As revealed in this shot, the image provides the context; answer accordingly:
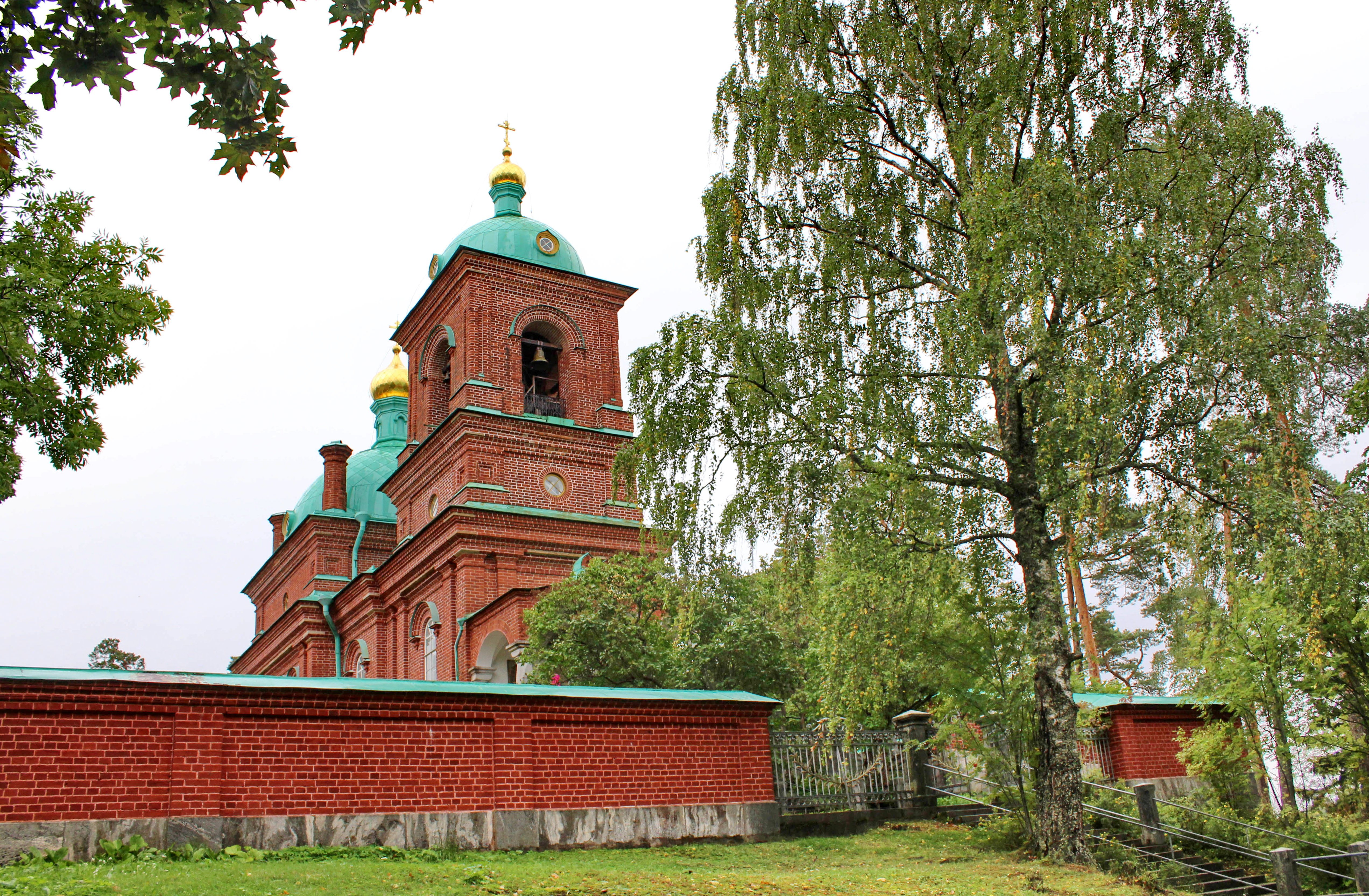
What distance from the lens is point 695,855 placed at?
31.8ft

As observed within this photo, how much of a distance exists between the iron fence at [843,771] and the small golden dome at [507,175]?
16.5 metres

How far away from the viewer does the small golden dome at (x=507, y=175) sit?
24.9 metres

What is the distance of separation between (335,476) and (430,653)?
443 inches

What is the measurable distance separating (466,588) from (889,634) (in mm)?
11065

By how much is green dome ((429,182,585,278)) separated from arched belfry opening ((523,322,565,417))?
4.83 ft

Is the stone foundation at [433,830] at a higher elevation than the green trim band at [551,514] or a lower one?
lower

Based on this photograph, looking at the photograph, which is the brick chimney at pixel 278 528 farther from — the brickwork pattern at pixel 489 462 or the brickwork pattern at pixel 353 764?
the brickwork pattern at pixel 353 764

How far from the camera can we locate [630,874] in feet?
25.6

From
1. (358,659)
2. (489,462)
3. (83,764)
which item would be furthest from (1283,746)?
(358,659)

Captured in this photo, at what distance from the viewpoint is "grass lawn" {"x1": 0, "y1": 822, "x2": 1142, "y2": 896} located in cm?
655

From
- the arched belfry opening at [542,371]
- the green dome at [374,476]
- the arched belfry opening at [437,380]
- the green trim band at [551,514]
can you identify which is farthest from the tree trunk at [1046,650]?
the green dome at [374,476]

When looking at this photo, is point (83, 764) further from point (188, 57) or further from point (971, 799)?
point (971, 799)

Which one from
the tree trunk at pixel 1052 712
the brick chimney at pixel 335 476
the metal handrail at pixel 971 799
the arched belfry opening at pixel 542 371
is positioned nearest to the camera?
the tree trunk at pixel 1052 712

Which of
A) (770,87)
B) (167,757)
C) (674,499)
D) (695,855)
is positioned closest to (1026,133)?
(770,87)
